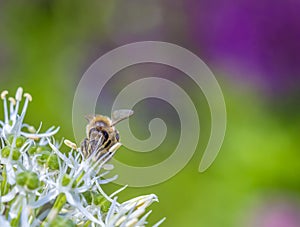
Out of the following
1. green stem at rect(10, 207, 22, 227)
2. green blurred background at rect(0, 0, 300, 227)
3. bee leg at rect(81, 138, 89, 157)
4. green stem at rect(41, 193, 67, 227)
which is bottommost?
green stem at rect(10, 207, 22, 227)

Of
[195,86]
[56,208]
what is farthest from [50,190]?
[195,86]

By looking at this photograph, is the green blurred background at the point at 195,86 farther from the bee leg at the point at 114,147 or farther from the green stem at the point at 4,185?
the green stem at the point at 4,185

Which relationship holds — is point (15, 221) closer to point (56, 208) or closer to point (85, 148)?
point (56, 208)

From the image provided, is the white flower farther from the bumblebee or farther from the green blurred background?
the green blurred background

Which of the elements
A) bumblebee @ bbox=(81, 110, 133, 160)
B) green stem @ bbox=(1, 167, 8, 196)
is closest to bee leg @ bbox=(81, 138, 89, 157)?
bumblebee @ bbox=(81, 110, 133, 160)

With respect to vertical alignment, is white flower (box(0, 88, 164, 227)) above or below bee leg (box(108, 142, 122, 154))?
below

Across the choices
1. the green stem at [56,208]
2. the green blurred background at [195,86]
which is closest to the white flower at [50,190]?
the green stem at [56,208]
